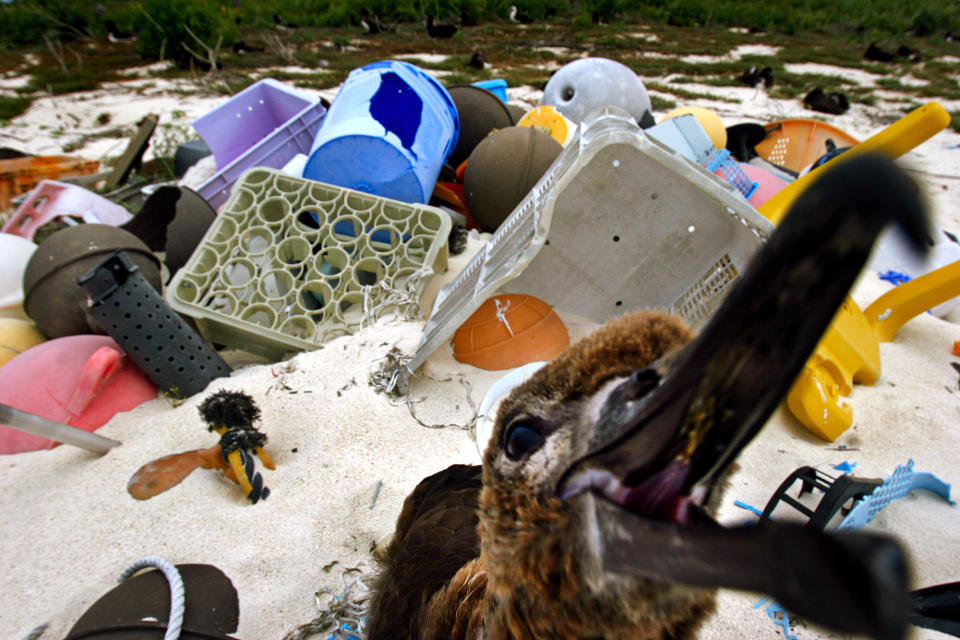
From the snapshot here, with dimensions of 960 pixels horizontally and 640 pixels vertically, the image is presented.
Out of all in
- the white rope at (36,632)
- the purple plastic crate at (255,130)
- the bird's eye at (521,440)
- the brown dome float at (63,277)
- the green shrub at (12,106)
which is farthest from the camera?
the green shrub at (12,106)

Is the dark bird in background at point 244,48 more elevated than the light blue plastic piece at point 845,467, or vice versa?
the dark bird in background at point 244,48

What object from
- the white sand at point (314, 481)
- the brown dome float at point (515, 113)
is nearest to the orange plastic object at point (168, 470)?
the white sand at point (314, 481)

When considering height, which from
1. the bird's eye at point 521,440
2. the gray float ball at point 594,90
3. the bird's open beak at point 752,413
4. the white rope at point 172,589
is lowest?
the white rope at point 172,589

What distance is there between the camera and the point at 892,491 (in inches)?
70.7

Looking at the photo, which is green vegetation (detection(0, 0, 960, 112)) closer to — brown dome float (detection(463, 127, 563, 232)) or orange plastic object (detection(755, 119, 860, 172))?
orange plastic object (detection(755, 119, 860, 172))

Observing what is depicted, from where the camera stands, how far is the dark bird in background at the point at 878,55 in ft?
33.8

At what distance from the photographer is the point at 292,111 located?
4.90 metres

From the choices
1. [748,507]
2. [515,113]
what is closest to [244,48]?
[515,113]

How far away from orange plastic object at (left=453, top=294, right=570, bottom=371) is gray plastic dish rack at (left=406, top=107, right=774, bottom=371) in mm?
188

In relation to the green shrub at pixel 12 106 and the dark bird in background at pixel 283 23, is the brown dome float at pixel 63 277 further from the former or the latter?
the dark bird in background at pixel 283 23

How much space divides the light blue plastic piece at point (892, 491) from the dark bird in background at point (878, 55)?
41.0 feet

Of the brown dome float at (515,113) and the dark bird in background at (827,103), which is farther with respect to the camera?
the dark bird in background at (827,103)

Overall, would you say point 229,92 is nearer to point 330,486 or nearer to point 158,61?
point 158,61

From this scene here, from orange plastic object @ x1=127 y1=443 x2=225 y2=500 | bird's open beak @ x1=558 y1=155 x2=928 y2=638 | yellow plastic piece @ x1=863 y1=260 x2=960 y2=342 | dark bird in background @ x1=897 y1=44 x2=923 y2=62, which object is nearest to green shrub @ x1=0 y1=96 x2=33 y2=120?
orange plastic object @ x1=127 y1=443 x2=225 y2=500
